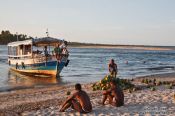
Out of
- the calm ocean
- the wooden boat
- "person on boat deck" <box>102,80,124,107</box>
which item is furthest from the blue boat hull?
"person on boat deck" <box>102,80,124,107</box>

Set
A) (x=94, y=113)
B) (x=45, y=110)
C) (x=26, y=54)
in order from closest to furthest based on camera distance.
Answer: (x=94, y=113) → (x=45, y=110) → (x=26, y=54)

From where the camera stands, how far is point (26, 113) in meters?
11.2

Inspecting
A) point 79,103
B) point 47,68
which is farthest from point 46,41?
point 79,103

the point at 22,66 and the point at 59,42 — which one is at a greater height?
the point at 59,42

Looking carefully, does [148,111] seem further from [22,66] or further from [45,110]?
[22,66]

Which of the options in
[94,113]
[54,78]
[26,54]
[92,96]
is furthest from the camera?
[26,54]

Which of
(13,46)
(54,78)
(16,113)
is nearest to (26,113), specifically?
(16,113)

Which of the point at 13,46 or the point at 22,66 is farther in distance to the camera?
the point at 13,46

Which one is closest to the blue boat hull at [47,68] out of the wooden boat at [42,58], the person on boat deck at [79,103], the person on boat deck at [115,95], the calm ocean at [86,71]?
the wooden boat at [42,58]

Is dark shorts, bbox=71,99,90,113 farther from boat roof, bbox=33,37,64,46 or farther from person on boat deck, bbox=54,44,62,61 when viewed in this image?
boat roof, bbox=33,37,64,46

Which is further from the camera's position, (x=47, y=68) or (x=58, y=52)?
(x=47, y=68)

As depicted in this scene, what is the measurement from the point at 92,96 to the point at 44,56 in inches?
617

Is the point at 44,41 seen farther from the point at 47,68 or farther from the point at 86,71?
the point at 86,71

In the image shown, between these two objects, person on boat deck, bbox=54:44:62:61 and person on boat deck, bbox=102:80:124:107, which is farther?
person on boat deck, bbox=54:44:62:61
